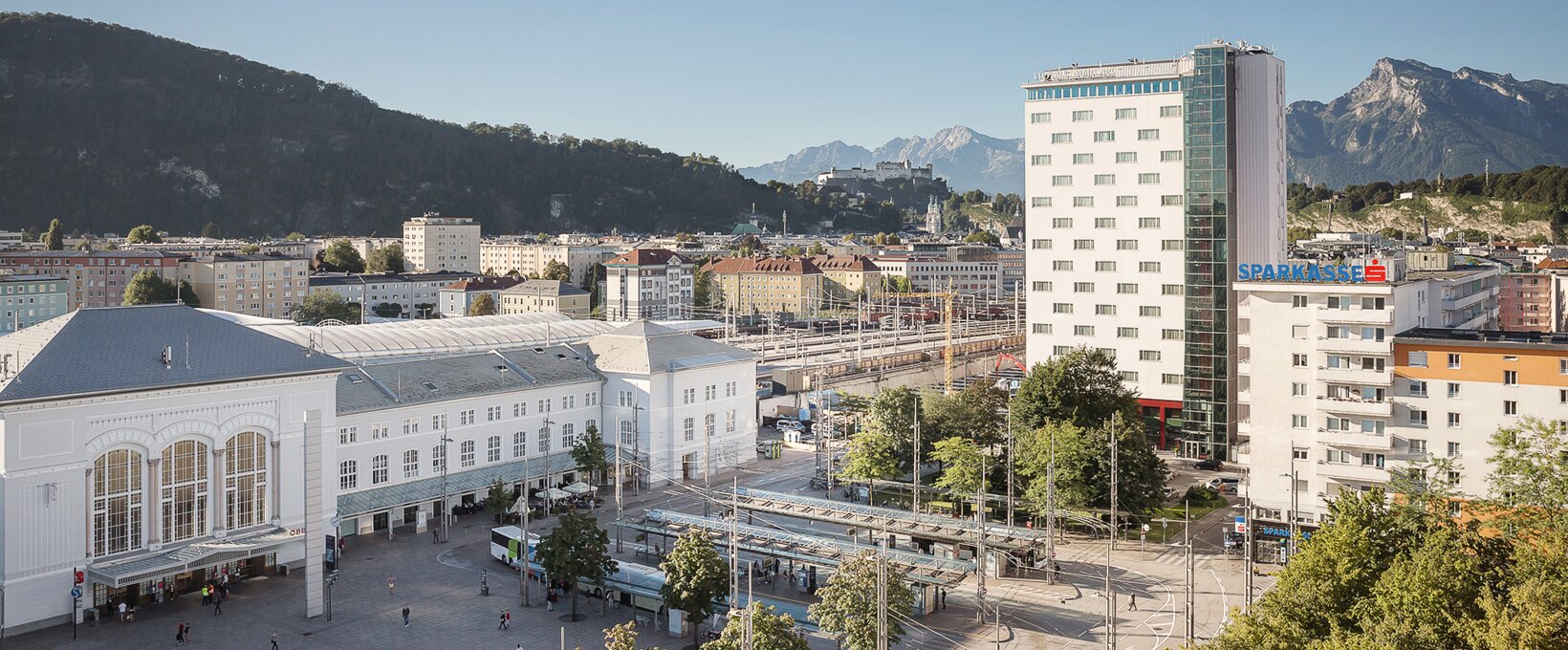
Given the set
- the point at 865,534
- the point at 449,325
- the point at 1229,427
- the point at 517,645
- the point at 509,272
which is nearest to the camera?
the point at 517,645

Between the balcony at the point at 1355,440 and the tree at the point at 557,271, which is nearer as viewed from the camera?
the balcony at the point at 1355,440

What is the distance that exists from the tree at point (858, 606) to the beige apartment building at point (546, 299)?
352 feet

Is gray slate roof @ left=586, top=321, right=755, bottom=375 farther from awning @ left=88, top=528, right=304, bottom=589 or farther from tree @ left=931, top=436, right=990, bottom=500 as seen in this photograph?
awning @ left=88, top=528, right=304, bottom=589

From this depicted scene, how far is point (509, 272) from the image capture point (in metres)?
193

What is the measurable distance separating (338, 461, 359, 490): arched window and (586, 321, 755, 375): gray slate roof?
1423cm

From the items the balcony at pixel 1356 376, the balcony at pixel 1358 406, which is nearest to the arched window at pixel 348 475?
the balcony at pixel 1358 406

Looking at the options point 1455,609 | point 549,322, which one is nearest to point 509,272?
point 549,322

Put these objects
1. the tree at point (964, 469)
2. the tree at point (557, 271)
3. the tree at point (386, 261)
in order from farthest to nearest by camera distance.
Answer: the tree at point (386, 261) < the tree at point (557, 271) < the tree at point (964, 469)

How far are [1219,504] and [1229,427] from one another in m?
11.8

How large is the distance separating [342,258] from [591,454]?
131542 millimetres

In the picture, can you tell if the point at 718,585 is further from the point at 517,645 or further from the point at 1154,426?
the point at 1154,426

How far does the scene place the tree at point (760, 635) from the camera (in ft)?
93.9

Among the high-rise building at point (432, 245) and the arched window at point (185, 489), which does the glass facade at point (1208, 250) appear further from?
the high-rise building at point (432, 245)

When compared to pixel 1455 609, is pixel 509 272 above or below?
above
